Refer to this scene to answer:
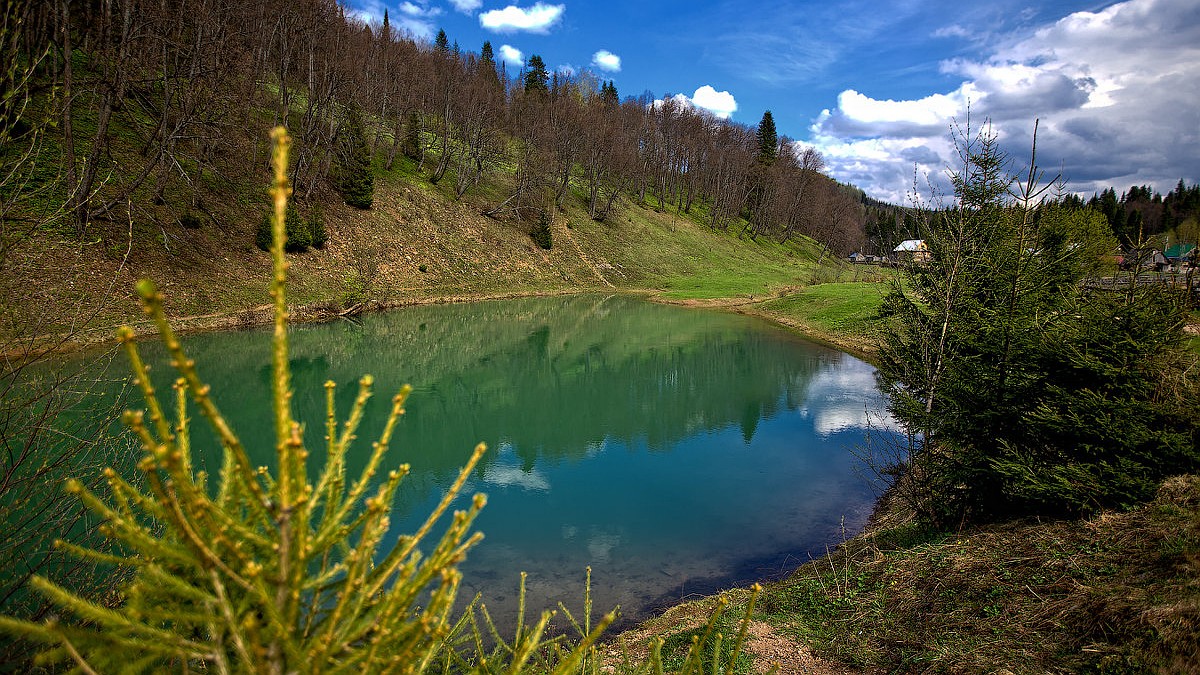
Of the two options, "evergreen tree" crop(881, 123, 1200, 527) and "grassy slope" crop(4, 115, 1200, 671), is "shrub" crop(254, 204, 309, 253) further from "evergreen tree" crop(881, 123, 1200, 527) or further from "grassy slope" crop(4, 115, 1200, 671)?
"evergreen tree" crop(881, 123, 1200, 527)

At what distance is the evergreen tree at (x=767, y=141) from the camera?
7962cm

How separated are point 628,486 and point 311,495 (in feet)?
33.3

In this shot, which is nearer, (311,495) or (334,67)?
(311,495)

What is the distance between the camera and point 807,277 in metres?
53.7

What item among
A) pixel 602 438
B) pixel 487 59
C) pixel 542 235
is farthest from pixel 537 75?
pixel 602 438

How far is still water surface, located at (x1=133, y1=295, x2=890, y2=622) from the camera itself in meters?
8.53

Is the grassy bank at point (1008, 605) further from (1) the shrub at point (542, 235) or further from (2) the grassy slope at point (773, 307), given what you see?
(1) the shrub at point (542, 235)

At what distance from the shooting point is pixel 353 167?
34.3 metres

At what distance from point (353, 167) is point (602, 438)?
2836 centimetres

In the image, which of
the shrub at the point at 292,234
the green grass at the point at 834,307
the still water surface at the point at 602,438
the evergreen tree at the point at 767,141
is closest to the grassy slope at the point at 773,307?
the green grass at the point at 834,307

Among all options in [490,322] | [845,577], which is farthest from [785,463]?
[490,322]

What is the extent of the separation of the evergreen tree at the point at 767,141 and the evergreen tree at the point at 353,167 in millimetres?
59430

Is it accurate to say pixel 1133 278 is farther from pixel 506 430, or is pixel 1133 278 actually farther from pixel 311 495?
pixel 506 430

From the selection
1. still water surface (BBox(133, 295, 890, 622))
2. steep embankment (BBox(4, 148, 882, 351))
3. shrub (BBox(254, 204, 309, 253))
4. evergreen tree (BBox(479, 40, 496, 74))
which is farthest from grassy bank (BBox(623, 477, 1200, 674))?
evergreen tree (BBox(479, 40, 496, 74))
